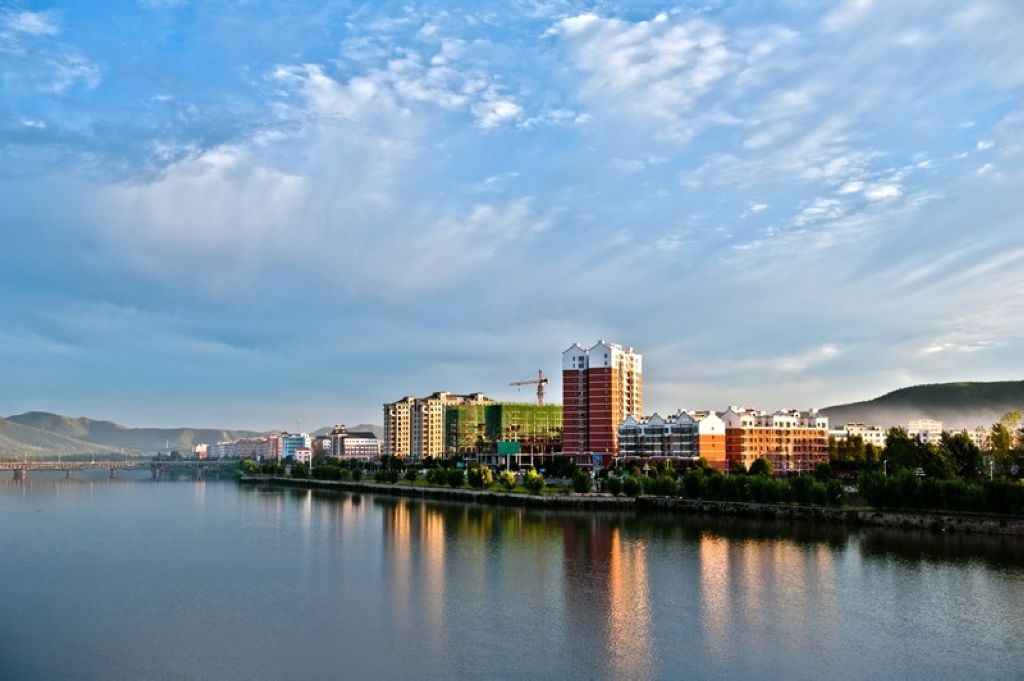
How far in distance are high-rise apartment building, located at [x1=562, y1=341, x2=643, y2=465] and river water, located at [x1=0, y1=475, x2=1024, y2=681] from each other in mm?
33867

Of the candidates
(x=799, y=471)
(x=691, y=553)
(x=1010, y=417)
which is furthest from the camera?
(x=799, y=471)

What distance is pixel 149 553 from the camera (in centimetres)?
3775

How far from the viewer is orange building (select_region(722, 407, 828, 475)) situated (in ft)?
249

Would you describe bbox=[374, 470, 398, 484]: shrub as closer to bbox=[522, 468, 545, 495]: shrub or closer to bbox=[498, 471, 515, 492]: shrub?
bbox=[498, 471, 515, 492]: shrub

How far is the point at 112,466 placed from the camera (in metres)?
150

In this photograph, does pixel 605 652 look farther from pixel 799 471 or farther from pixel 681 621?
pixel 799 471

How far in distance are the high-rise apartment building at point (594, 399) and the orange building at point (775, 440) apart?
10682 millimetres

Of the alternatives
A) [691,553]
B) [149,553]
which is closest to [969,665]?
[691,553]

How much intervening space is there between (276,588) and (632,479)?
115ft

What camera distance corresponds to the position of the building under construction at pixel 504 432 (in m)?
100

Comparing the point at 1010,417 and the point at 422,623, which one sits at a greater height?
the point at 1010,417

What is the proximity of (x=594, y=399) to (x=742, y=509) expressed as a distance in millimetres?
29392

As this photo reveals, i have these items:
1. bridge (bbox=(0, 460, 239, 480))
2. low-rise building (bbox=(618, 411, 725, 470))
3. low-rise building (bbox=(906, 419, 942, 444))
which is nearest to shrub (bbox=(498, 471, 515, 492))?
low-rise building (bbox=(618, 411, 725, 470))

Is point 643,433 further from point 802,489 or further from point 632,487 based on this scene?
point 802,489
